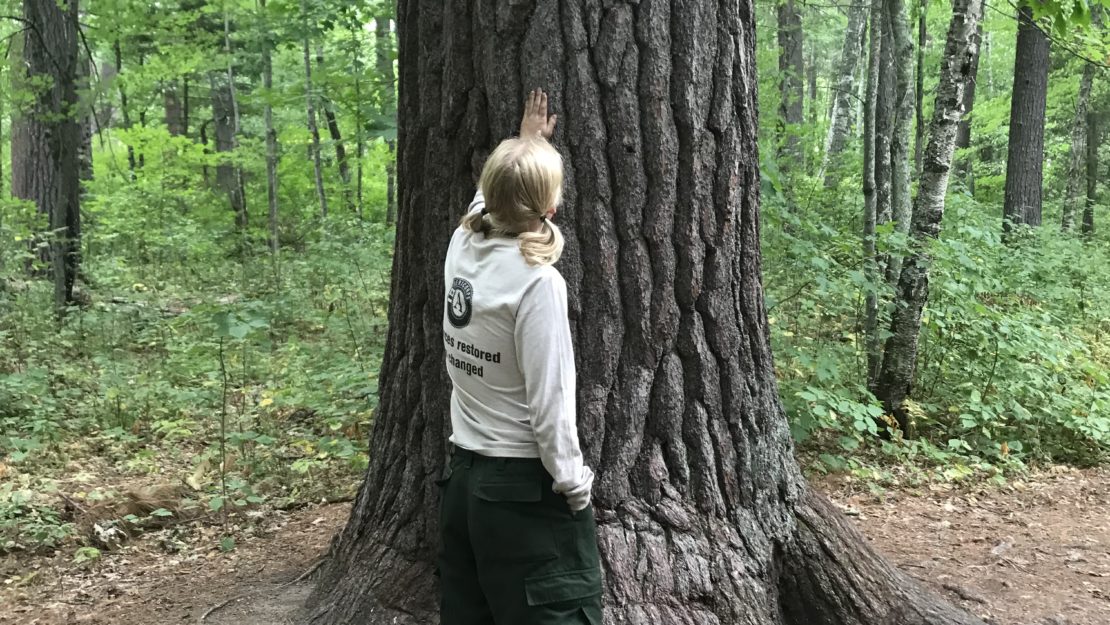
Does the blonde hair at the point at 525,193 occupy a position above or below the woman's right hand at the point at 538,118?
below

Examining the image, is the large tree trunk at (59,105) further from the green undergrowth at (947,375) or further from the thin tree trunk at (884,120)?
the thin tree trunk at (884,120)

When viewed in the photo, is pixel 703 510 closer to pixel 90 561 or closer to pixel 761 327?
pixel 761 327

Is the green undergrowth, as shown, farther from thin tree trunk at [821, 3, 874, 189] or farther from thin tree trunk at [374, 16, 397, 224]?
thin tree trunk at [821, 3, 874, 189]

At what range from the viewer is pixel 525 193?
2055mm

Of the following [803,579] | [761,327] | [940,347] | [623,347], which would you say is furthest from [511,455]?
[940,347]

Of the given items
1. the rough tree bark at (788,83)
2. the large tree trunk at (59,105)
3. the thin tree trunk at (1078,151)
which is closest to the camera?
the rough tree bark at (788,83)

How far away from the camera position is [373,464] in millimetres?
3154

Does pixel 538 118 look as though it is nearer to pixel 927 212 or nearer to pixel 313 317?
pixel 927 212

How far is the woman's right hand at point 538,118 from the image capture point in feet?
8.08

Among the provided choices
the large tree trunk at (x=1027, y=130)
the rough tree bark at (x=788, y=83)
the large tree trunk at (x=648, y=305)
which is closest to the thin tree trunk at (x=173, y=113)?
the rough tree bark at (x=788, y=83)

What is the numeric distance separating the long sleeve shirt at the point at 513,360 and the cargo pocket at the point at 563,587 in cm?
20

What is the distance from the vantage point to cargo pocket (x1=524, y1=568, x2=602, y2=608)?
2096mm

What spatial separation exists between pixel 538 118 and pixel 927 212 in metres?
4.30

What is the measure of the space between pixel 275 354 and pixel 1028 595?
663 cm
